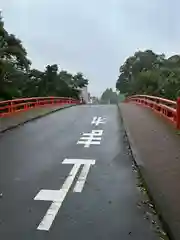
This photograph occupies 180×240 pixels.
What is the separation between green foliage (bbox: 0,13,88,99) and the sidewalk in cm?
1878

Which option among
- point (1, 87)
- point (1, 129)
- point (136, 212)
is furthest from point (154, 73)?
point (136, 212)

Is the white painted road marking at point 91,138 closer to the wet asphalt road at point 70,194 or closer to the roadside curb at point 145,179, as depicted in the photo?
the wet asphalt road at point 70,194

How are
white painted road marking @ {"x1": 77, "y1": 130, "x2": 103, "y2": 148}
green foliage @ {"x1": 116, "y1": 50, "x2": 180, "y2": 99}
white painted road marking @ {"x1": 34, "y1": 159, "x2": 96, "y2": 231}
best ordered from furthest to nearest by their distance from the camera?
green foliage @ {"x1": 116, "y1": 50, "x2": 180, "y2": 99} → white painted road marking @ {"x1": 77, "y1": 130, "x2": 103, "y2": 148} → white painted road marking @ {"x1": 34, "y1": 159, "x2": 96, "y2": 231}

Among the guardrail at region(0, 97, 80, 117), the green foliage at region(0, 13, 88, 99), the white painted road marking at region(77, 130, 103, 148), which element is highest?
the green foliage at region(0, 13, 88, 99)

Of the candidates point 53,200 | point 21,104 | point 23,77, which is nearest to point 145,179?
point 53,200

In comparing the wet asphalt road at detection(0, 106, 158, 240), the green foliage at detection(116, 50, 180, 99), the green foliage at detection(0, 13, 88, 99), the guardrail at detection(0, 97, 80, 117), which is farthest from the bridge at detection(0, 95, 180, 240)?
the green foliage at detection(116, 50, 180, 99)

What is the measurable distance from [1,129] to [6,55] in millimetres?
25853

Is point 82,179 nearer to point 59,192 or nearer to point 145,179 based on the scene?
point 59,192

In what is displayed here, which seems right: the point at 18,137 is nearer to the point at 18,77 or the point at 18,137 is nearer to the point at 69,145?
the point at 69,145

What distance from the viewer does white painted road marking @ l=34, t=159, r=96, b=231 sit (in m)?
4.94

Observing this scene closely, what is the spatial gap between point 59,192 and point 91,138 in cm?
→ 580

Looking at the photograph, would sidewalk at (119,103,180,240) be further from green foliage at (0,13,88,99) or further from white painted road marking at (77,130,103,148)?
green foliage at (0,13,88,99)

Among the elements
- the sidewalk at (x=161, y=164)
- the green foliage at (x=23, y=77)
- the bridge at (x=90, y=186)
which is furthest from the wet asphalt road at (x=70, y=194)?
the green foliage at (x=23, y=77)

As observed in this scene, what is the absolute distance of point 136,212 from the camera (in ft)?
17.1
